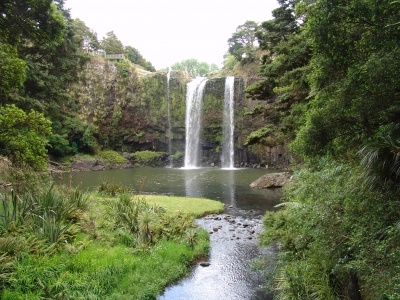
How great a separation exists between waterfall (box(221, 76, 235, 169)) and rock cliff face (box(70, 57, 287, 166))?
92cm

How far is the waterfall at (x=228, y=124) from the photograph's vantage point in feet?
129

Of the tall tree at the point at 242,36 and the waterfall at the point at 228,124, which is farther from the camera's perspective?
the tall tree at the point at 242,36

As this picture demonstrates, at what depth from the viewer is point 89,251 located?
7.24 metres

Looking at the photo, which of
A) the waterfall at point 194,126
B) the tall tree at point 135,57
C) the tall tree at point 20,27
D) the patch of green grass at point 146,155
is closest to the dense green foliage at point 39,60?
the tall tree at point 20,27

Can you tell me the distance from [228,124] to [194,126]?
5196 millimetres

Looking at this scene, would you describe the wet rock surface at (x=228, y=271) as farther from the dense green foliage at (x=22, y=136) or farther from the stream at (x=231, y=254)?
the dense green foliage at (x=22, y=136)

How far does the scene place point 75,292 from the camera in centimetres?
582

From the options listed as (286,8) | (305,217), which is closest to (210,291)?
(305,217)

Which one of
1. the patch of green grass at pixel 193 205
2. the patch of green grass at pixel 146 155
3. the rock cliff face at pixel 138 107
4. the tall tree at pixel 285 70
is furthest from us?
the patch of green grass at pixel 146 155

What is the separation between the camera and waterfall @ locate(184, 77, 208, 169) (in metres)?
41.3

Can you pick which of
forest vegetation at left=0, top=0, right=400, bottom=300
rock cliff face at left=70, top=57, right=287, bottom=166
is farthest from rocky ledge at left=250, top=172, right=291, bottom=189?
rock cliff face at left=70, top=57, right=287, bottom=166

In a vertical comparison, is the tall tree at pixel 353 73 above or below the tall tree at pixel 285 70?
below

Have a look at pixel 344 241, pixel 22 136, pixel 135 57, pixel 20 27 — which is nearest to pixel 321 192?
pixel 344 241

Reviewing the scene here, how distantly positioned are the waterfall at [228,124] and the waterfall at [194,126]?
144 inches
